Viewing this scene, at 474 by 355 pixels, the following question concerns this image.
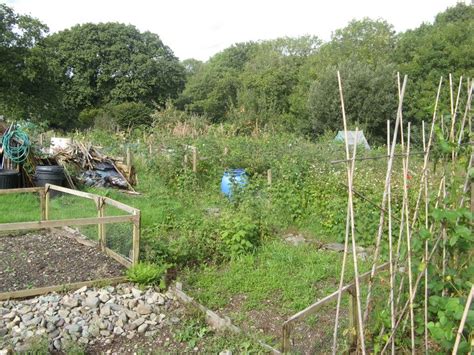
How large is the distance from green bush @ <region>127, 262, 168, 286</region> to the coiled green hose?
557 cm

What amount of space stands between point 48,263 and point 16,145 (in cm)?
517

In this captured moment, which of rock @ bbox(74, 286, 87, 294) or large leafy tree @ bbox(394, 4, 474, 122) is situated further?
large leafy tree @ bbox(394, 4, 474, 122)

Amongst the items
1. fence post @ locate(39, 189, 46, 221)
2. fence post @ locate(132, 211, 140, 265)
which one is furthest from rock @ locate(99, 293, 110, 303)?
Answer: fence post @ locate(39, 189, 46, 221)

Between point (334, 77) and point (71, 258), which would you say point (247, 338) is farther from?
point (334, 77)

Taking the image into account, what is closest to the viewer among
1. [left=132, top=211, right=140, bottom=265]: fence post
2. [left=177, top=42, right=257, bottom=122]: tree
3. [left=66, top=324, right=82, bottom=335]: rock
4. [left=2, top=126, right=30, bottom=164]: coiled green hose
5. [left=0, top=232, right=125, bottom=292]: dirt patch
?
[left=66, top=324, right=82, bottom=335]: rock

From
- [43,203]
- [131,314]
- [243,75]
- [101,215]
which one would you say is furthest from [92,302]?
[243,75]

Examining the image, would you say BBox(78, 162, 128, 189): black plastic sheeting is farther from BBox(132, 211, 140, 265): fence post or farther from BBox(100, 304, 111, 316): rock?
BBox(100, 304, 111, 316): rock

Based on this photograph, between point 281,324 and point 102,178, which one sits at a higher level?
point 102,178

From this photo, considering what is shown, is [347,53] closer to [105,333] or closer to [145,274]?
[145,274]

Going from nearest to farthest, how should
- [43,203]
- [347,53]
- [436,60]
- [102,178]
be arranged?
[43,203] → [102,178] → [436,60] → [347,53]

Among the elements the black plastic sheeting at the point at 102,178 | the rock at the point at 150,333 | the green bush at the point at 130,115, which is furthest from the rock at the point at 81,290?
the green bush at the point at 130,115

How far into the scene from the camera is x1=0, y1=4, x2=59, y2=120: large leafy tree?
22500 mm

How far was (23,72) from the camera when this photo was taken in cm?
2253

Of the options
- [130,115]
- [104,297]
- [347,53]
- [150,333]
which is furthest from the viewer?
[347,53]
